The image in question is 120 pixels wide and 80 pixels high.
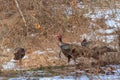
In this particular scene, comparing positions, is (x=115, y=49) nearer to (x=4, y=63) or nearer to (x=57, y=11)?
(x=4, y=63)

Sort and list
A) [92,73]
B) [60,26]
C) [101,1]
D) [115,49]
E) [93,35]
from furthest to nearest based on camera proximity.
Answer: [101,1] < [60,26] < [93,35] < [115,49] < [92,73]

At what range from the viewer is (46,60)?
8.62m

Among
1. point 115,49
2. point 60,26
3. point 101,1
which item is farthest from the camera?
point 101,1

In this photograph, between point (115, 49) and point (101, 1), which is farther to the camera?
point (101, 1)

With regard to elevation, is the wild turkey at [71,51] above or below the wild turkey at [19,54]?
above

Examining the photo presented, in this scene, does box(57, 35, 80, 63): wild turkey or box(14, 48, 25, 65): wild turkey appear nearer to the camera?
box(57, 35, 80, 63): wild turkey

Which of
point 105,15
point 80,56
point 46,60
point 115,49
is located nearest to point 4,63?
point 46,60

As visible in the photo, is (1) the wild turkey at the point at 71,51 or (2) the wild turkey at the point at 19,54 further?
(2) the wild turkey at the point at 19,54

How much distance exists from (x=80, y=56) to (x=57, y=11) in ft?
14.8

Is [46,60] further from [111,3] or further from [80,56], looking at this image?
[111,3]

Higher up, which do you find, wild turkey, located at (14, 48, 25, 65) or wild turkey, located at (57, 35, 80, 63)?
wild turkey, located at (57, 35, 80, 63)

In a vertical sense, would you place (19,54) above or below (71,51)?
below

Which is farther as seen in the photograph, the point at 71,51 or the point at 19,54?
the point at 19,54

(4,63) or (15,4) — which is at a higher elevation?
(15,4)
